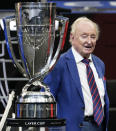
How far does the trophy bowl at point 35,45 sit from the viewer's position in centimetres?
128

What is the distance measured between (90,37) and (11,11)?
530 millimetres

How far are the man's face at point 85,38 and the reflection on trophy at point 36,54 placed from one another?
3.77 feet

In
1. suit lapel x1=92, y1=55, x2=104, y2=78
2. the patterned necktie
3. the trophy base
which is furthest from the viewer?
suit lapel x1=92, y1=55, x2=104, y2=78

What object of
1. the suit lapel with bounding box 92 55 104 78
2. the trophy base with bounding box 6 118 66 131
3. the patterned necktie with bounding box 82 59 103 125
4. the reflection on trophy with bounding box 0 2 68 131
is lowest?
the patterned necktie with bounding box 82 59 103 125

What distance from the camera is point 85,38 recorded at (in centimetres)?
252

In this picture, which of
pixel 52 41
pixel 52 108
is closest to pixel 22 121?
pixel 52 108

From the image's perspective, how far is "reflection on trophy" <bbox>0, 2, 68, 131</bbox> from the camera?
1267mm

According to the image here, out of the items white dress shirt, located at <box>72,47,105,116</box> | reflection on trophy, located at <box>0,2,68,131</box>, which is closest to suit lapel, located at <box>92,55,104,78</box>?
white dress shirt, located at <box>72,47,105,116</box>

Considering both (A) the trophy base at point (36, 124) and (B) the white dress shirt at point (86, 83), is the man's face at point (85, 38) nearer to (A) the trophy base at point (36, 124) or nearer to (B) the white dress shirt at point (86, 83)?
(B) the white dress shirt at point (86, 83)

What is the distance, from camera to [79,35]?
254cm

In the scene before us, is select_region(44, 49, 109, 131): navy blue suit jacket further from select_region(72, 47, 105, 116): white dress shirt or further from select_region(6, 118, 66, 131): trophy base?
select_region(6, 118, 66, 131): trophy base

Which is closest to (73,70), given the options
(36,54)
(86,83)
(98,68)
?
(86,83)

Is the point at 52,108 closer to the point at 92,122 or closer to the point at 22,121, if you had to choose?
the point at 22,121

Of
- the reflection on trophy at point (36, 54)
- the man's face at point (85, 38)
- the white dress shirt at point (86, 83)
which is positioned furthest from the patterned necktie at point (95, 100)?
the reflection on trophy at point (36, 54)
